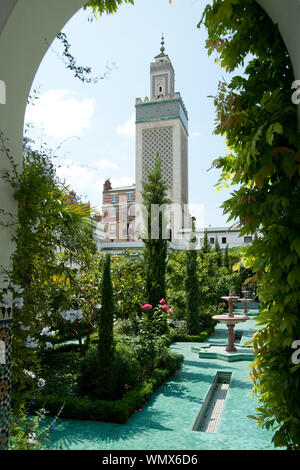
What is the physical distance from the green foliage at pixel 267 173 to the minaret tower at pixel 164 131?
3570cm

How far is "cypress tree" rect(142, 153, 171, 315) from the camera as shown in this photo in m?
9.55

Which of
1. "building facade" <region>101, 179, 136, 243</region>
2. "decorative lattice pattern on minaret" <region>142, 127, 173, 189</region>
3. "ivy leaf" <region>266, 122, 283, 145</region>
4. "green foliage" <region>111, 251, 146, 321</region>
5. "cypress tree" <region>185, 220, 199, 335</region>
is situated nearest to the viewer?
"ivy leaf" <region>266, 122, 283, 145</region>

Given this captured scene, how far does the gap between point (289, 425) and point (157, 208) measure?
25.8ft

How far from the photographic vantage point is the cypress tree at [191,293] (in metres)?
11.3

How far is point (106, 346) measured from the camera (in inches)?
200

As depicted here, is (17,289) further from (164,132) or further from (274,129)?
(164,132)

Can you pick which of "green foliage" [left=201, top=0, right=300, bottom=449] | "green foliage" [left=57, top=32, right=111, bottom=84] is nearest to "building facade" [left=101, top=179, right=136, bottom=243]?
"green foliage" [left=57, top=32, right=111, bottom=84]

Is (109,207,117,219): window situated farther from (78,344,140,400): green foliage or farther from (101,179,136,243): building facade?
(78,344,140,400): green foliage

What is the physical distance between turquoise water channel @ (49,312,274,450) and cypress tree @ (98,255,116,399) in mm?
524

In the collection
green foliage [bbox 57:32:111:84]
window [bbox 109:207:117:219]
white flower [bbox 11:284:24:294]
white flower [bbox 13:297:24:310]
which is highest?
window [bbox 109:207:117:219]

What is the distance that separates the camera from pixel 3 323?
244 cm

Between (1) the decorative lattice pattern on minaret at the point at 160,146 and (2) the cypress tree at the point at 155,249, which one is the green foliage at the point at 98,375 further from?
(1) the decorative lattice pattern on minaret at the point at 160,146

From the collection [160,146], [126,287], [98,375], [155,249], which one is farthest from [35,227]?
[160,146]

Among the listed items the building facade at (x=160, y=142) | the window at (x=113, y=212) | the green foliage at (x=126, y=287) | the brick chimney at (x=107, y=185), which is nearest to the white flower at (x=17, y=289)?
the green foliage at (x=126, y=287)
